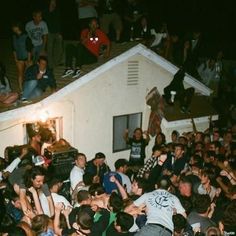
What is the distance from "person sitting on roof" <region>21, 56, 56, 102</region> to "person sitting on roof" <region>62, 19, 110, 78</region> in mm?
1123

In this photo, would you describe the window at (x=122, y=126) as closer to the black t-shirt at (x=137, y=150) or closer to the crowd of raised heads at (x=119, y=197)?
the black t-shirt at (x=137, y=150)

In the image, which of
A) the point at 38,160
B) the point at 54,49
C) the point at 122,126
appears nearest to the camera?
the point at 38,160

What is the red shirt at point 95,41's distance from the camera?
12.5m

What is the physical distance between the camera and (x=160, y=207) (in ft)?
22.3

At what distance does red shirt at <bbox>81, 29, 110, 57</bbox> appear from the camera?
12.5 metres

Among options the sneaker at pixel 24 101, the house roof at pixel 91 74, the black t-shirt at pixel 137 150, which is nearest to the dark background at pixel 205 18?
the house roof at pixel 91 74

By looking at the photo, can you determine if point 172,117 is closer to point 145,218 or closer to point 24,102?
point 24,102

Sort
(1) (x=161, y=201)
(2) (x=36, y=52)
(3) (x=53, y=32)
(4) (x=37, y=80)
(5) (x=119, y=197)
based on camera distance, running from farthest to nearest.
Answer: (3) (x=53, y=32) → (2) (x=36, y=52) → (4) (x=37, y=80) → (1) (x=161, y=201) → (5) (x=119, y=197)

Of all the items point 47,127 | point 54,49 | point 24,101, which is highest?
point 54,49

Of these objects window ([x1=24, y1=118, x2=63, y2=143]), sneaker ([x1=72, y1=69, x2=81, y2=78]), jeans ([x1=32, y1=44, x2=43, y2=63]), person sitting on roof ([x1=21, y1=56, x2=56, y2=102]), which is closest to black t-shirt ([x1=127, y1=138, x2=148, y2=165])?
window ([x1=24, y1=118, x2=63, y2=143])

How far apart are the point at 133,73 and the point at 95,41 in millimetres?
1728

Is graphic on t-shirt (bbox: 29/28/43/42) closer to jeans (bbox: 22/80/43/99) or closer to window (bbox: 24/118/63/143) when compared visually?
jeans (bbox: 22/80/43/99)

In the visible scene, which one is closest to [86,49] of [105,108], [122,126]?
[105,108]

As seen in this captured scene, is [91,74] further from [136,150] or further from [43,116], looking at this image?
[136,150]
